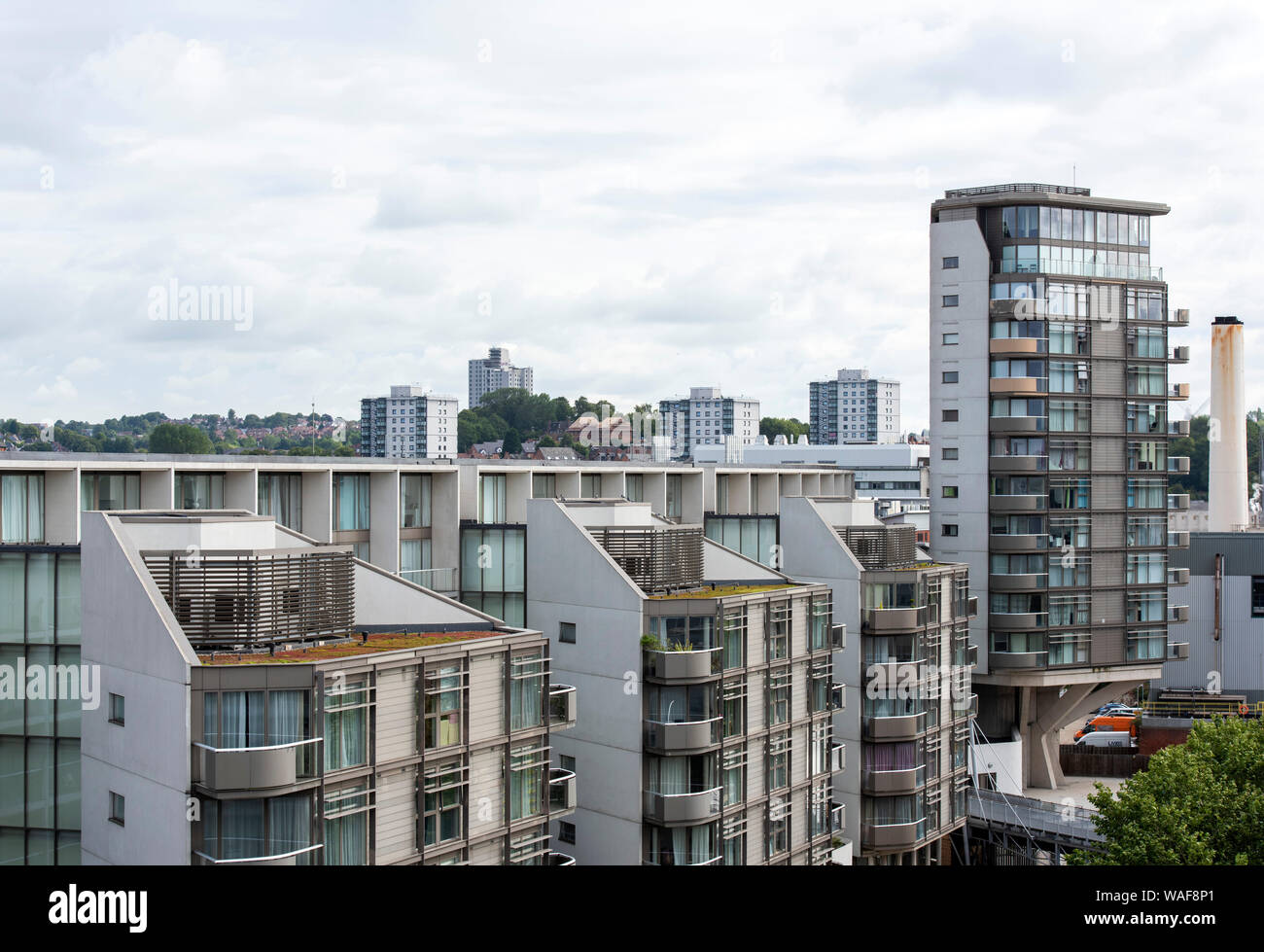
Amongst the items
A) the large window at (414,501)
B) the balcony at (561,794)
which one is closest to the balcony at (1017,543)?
the large window at (414,501)

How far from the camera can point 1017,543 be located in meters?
73.2

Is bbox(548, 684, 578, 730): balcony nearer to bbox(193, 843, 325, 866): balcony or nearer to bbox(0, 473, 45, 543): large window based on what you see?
bbox(193, 843, 325, 866): balcony

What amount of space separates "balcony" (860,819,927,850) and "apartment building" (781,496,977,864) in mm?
43

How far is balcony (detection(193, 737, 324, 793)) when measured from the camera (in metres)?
25.5

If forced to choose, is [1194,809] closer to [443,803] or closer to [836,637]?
[836,637]

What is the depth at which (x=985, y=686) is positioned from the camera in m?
75.9

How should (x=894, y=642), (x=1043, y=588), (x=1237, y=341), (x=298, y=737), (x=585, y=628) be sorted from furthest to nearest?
(x=1237, y=341)
(x=1043, y=588)
(x=894, y=642)
(x=585, y=628)
(x=298, y=737)

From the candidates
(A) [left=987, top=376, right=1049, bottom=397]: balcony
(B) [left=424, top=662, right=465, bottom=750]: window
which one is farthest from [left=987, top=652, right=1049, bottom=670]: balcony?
(B) [left=424, top=662, right=465, bottom=750]: window

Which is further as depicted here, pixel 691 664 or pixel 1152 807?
pixel 1152 807

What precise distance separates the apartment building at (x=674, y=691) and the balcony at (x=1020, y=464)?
32339 mm
